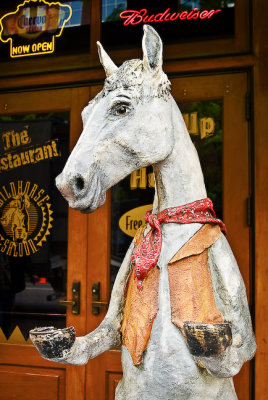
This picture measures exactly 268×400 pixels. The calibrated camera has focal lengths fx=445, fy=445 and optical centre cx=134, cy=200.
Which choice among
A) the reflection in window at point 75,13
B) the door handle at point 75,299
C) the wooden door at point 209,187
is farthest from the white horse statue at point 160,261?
the reflection in window at point 75,13

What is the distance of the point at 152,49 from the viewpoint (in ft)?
4.39

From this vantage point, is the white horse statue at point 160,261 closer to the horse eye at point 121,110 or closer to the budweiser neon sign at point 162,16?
the horse eye at point 121,110

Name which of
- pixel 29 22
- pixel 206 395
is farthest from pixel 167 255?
pixel 29 22

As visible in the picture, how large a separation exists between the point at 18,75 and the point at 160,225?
192 cm

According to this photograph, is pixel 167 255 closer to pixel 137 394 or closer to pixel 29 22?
pixel 137 394

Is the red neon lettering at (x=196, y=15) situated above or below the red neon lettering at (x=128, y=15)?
below

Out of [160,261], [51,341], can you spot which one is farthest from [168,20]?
[51,341]

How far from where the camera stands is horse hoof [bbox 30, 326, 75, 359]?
1309mm

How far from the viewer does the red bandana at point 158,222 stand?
54.4 inches

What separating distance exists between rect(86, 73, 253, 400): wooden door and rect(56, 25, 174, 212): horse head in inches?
48.1

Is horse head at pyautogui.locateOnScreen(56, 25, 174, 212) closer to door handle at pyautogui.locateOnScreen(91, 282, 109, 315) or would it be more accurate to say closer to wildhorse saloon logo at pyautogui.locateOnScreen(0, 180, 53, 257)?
door handle at pyautogui.locateOnScreen(91, 282, 109, 315)

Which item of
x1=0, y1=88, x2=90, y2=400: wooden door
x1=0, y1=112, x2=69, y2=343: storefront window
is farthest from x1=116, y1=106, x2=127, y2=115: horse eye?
x1=0, y1=112, x2=69, y2=343: storefront window

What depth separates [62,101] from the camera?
285 centimetres

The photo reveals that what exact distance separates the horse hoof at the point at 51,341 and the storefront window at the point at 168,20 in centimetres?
196
